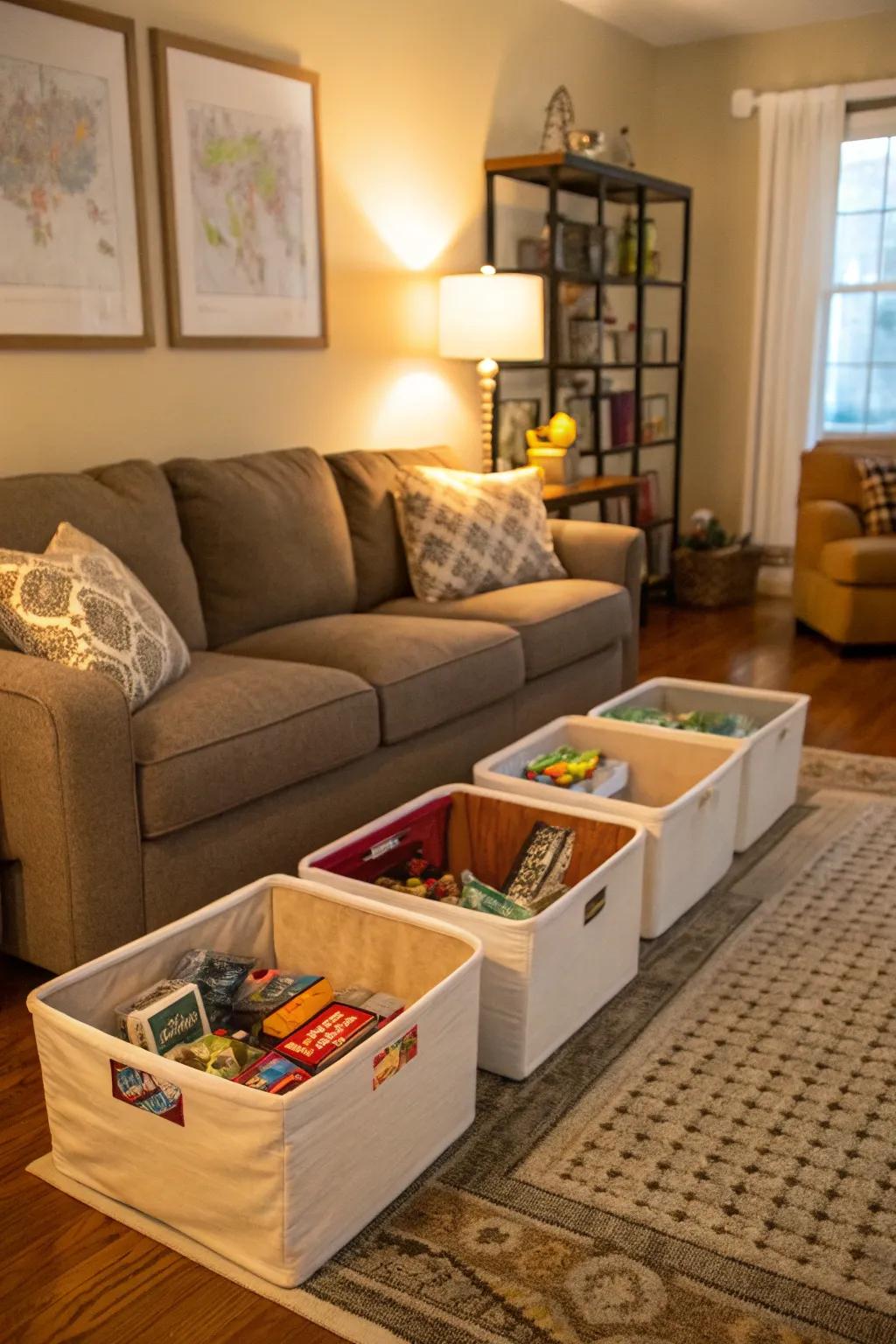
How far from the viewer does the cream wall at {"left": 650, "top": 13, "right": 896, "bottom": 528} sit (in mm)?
5340

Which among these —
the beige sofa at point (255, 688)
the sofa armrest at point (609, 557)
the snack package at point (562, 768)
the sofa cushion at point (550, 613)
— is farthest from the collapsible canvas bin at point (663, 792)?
the sofa armrest at point (609, 557)

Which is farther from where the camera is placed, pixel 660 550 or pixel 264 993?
pixel 660 550

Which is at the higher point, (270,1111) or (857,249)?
(857,249)

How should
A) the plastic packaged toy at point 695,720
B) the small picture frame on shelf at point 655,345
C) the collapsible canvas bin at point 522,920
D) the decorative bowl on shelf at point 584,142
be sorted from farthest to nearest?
1. the small picture frame on shelf at point 655,345
2. the decorative bowl on shelf at point 584,142
3. the plastic packaged toy at point 695,720
4. the collapsible canvas bin at point 522,920

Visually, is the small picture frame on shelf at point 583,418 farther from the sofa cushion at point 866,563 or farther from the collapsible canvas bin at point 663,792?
the collapsible canvas bin at point 663,792

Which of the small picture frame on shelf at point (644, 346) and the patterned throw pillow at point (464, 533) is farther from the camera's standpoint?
the small picture frame on shelf at point (644, 346)

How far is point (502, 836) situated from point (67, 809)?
2.68 feet

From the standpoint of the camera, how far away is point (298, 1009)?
5.72 feet

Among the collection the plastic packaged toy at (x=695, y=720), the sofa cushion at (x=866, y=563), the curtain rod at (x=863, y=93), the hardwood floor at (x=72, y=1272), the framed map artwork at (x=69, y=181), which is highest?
the curtain rod at (x=863, y=93)

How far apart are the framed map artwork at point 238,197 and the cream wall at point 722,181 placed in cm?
275

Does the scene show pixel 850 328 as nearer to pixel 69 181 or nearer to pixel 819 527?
pixel 819 527

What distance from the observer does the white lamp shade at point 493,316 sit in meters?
3.94

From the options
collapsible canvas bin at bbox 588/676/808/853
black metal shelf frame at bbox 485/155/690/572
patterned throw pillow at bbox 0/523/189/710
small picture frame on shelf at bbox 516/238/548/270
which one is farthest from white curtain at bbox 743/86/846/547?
patterned throw pillow at bbox 0/523/189/710

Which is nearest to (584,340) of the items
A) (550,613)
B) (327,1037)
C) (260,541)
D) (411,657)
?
(550,613)
